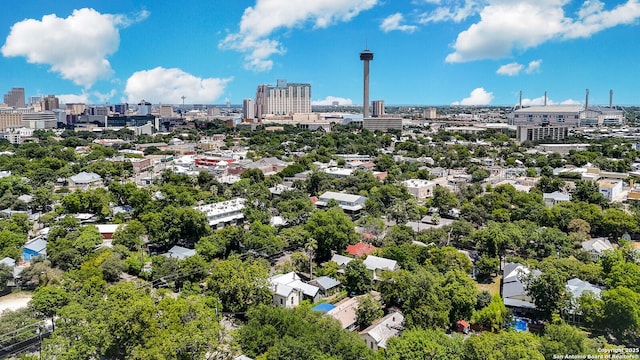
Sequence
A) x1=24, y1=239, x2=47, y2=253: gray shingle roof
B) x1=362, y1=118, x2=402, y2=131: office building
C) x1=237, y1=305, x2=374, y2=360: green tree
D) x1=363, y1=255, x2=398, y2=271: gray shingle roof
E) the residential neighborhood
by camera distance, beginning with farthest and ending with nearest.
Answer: x1=362, y1=118, x2=402, y2=131: office building, x1=24, y1=239, x2=47, y2=253: gray shingle roof, x1=363, y1=255, x2=398, y2=271: gray shingle roof, the residential neighborhood, x1=237, y1=305, x2=374, y2=360: green tree

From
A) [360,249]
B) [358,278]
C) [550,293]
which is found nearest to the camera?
[550,293]

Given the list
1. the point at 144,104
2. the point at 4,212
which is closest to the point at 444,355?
the point at 4,212

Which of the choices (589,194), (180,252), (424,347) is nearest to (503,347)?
(424,347)

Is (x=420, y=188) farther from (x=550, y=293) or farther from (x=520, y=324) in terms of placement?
(x=520, y=324)

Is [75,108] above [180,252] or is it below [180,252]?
above

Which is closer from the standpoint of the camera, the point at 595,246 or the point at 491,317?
the point at 491,317

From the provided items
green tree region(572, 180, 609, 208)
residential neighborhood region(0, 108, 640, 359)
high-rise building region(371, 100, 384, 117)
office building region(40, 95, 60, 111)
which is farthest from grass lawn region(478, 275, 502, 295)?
office building region(40, 95, 60, 111)

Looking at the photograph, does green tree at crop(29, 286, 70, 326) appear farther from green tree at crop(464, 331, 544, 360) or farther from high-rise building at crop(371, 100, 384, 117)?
high-rise building at crop(371, 100, 384, 117)
